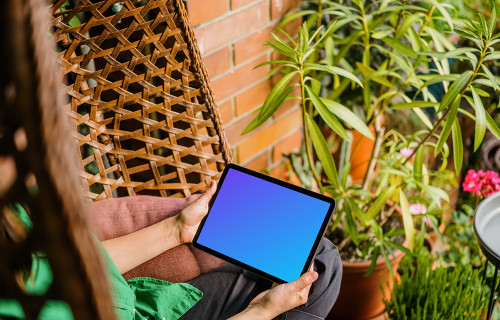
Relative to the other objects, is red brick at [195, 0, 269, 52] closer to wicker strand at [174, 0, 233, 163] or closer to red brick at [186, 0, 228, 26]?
red brick at [186, 0, 228, 26]

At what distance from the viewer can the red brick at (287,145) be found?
5.98 ft

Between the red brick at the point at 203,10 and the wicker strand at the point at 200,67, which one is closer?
the wicker strand at the point at 200,67

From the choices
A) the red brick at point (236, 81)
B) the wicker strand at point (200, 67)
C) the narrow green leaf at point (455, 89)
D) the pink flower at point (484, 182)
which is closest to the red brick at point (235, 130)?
the red brick at point (236, 81)

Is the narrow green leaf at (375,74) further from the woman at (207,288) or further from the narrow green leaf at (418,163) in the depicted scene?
the woman at (207,288)

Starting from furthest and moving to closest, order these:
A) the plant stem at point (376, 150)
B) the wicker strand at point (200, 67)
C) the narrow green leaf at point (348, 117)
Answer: the plant stem at point (376, 150), the narrow green leaf at point (348, 117), the wicker strand at point (200, 67)

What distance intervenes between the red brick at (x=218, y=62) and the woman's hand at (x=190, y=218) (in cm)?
47

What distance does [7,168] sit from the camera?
30 cm

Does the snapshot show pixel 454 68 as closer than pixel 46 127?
No

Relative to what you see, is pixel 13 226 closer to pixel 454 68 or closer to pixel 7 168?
pixel 7 168

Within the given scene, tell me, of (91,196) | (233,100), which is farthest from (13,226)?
(233,100)

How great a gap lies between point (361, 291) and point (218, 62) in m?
0.89

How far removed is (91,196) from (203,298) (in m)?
0.37

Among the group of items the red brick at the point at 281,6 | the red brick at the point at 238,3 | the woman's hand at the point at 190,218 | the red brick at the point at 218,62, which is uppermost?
the red brick at the point at 238,3

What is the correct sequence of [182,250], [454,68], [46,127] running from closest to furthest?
[46,127] < [182,250] < [454,68]
